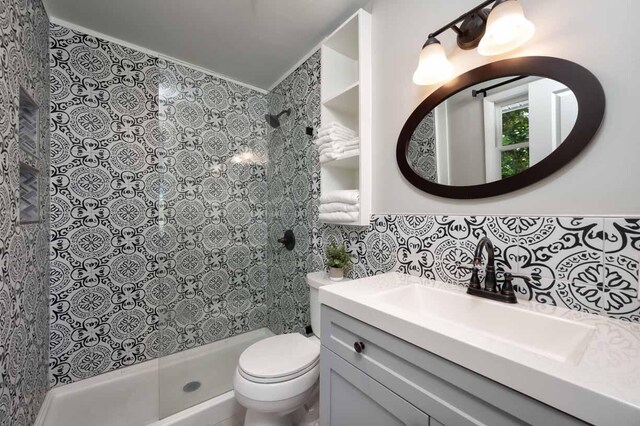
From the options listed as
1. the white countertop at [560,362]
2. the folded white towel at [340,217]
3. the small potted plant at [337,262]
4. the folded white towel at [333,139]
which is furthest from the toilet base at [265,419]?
the folded white towel at [333,139]

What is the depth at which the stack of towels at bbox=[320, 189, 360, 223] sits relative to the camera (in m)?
1.45

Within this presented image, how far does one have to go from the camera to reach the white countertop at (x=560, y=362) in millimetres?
416

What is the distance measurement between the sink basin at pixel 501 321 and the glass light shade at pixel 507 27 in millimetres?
927

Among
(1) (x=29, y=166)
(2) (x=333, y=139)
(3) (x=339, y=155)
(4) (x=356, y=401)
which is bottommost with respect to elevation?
(4) (x=356, y=401)

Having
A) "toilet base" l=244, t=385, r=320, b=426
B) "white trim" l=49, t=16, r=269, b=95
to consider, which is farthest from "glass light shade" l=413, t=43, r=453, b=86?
"white trim" l=49, t=16, r=269, b=95

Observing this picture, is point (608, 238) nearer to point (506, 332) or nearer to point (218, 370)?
point (506, 332)

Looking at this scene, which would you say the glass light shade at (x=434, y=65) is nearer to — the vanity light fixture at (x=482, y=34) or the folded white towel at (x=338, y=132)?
the vanity light fixture at (x=482, y=34)

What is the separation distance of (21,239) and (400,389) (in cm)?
167

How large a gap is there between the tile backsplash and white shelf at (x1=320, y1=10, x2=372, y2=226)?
0.37 m

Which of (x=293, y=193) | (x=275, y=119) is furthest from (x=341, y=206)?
(x=275, y=119)

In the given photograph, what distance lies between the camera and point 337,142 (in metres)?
1.58

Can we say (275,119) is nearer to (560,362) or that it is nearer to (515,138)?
(515,138)

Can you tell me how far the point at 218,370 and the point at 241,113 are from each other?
6.64 feet

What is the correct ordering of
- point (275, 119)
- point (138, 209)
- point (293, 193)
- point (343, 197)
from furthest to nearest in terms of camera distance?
point (275, 119) → point (293, 193) → point (138, 209) → point (343, 197)
